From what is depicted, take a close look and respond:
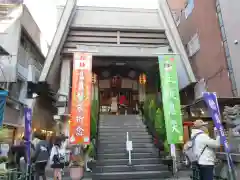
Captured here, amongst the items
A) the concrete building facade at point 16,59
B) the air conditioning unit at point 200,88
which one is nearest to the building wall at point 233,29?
the air conditioning unit at point 200,88

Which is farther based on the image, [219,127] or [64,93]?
[64,93]

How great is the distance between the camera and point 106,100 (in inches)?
659

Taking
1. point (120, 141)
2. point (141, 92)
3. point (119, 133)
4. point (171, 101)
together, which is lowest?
point (120, 141)

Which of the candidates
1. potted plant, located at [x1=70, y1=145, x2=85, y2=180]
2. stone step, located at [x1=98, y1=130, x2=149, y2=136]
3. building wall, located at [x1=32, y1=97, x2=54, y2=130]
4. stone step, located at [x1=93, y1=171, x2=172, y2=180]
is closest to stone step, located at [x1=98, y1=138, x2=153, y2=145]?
stone step, located at [x1=98, y1=130, x2=149, y2=136]

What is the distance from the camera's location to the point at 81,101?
9203 millimetres

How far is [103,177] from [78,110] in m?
2.95

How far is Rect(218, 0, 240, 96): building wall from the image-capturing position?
9242 millimetres

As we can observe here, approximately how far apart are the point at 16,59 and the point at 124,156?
754 centimetres

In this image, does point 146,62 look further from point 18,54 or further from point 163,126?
point 18,54

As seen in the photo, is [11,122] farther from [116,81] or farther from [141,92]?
[141,92]

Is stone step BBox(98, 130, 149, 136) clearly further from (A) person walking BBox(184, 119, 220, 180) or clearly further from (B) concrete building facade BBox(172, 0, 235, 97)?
(A) person walking BBox(184, 119, 220, 180)

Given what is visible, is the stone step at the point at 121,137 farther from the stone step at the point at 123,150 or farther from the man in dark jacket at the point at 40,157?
the man in dark jacket at the point at 40,157

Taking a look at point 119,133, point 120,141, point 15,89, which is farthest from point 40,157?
point 15,89

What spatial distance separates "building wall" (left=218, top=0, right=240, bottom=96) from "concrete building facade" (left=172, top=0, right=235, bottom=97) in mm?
350
